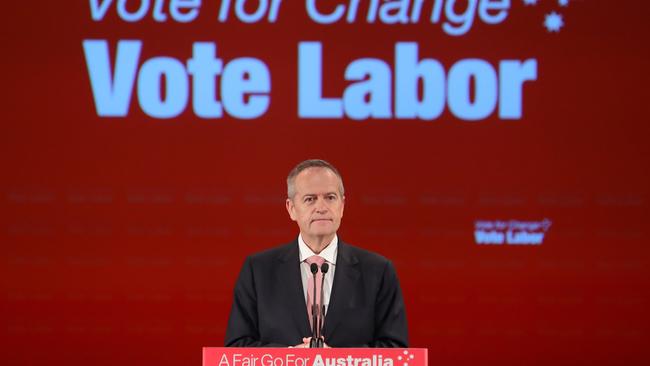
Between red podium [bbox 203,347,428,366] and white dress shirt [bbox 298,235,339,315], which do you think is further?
white dress shirt [bbox 298,235,339,315]

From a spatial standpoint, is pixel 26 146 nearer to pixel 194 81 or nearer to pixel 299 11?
pixel 194 81

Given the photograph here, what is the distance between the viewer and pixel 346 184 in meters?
5.19

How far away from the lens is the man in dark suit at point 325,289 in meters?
2.74

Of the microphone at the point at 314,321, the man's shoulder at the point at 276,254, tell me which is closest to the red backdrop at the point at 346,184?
the man's shoulder at the point at 276,254

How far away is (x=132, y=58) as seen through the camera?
5133 millimetres

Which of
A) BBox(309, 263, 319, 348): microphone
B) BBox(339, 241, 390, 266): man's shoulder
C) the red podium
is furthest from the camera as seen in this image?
BBox(339, 241, 390, 266): man's shoulder

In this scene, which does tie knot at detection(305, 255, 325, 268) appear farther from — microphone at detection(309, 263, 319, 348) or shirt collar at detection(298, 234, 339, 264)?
microphone at detection(309, 263, 319, 348)

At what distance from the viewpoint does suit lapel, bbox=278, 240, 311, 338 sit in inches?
108

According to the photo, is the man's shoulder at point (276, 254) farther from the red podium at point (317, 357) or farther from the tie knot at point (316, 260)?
the red podium at point (317, 357)

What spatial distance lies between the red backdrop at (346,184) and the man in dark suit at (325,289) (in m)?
2.34

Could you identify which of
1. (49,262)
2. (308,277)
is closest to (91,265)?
(49,262)

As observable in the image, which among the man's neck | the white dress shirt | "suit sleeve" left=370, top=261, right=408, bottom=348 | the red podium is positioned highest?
the man's neck

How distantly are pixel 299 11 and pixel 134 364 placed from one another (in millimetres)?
2249

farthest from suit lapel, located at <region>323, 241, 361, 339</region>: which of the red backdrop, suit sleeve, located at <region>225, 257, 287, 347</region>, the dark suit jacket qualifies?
the red backdrop
